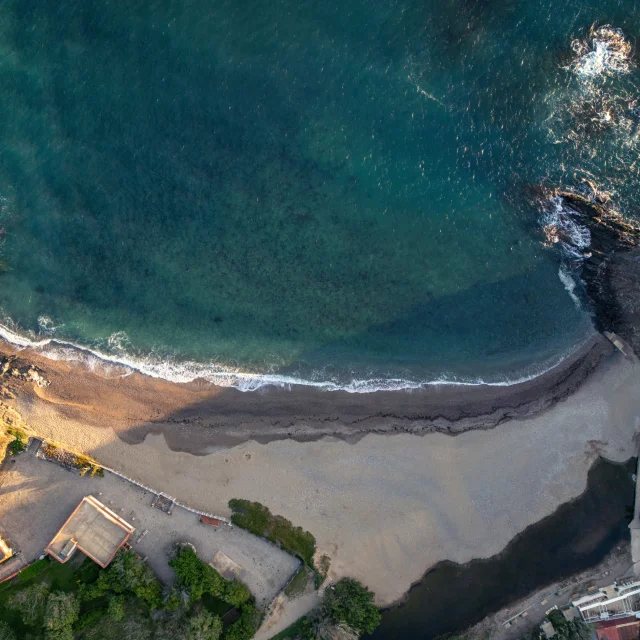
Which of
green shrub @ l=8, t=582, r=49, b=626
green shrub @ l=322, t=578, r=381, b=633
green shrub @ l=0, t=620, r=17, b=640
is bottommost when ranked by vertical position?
green shrub @ l=0, t=620, r=17, b=640

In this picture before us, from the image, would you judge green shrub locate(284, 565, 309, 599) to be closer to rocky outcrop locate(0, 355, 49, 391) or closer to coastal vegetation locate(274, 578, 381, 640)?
coastal vegetation locate(274, 578, 381, 640)

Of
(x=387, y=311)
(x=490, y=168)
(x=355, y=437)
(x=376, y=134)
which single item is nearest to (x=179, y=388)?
(x=355, y=437)

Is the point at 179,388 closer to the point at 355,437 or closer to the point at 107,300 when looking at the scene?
the point at 107,300

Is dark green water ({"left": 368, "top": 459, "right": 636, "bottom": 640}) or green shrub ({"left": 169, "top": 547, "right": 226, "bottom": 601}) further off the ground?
dark green water ({"left": 368, "top": 459, "right": 636, "bottom": 640})

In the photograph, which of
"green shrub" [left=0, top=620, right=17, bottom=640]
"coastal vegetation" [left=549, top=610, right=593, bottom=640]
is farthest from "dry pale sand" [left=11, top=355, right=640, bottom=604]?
"green shrub" [left=0, top=620, right=17, bottom=640]

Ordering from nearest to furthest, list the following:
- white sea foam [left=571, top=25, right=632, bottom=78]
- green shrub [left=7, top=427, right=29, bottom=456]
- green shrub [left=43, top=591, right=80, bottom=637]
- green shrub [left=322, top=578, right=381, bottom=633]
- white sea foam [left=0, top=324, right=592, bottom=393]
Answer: green shrub [left=43, top=591, right=80, bottom=637] < green shrub [left=322, top=578, right=381, bottom=633] < green shrub [left=7, top=427, right=29, bottom=456] < white sea foam [left=0, top=324, right=592, bottom=393] < white sea foam [left=571, top=25, right=632, bottom=78]

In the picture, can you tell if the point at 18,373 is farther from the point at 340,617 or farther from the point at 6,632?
the point at 340,617
